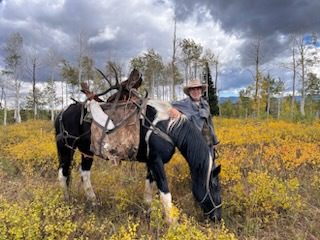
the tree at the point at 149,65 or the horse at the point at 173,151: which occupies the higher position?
the tree at the point at 149,65

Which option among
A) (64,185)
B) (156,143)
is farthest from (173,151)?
(64,185)

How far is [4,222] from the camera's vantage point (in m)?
3.24

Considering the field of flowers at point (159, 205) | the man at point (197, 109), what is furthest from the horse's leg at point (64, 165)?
the man at point (197, 109)

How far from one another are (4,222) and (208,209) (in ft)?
7.08

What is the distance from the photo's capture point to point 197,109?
4520 millimetres

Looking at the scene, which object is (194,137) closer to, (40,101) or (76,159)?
(76,159)

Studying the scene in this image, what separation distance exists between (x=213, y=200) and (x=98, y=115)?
186 cm

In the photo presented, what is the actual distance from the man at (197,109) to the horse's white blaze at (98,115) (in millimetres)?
922

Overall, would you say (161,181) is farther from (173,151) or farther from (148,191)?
(148,191)

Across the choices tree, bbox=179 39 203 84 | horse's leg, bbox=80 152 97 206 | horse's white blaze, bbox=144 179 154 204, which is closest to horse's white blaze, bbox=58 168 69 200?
horse's leg, bbox=80 152 97 206

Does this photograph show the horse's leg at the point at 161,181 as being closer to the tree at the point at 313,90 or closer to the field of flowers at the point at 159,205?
the field of flowers at the point at 159,205

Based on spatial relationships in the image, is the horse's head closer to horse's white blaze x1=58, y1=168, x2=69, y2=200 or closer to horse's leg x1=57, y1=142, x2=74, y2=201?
horse's white blaze x1=58, y1=168, x2=69, y2=200

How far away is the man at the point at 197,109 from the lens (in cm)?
446

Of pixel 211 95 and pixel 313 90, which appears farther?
pixel 313 90
